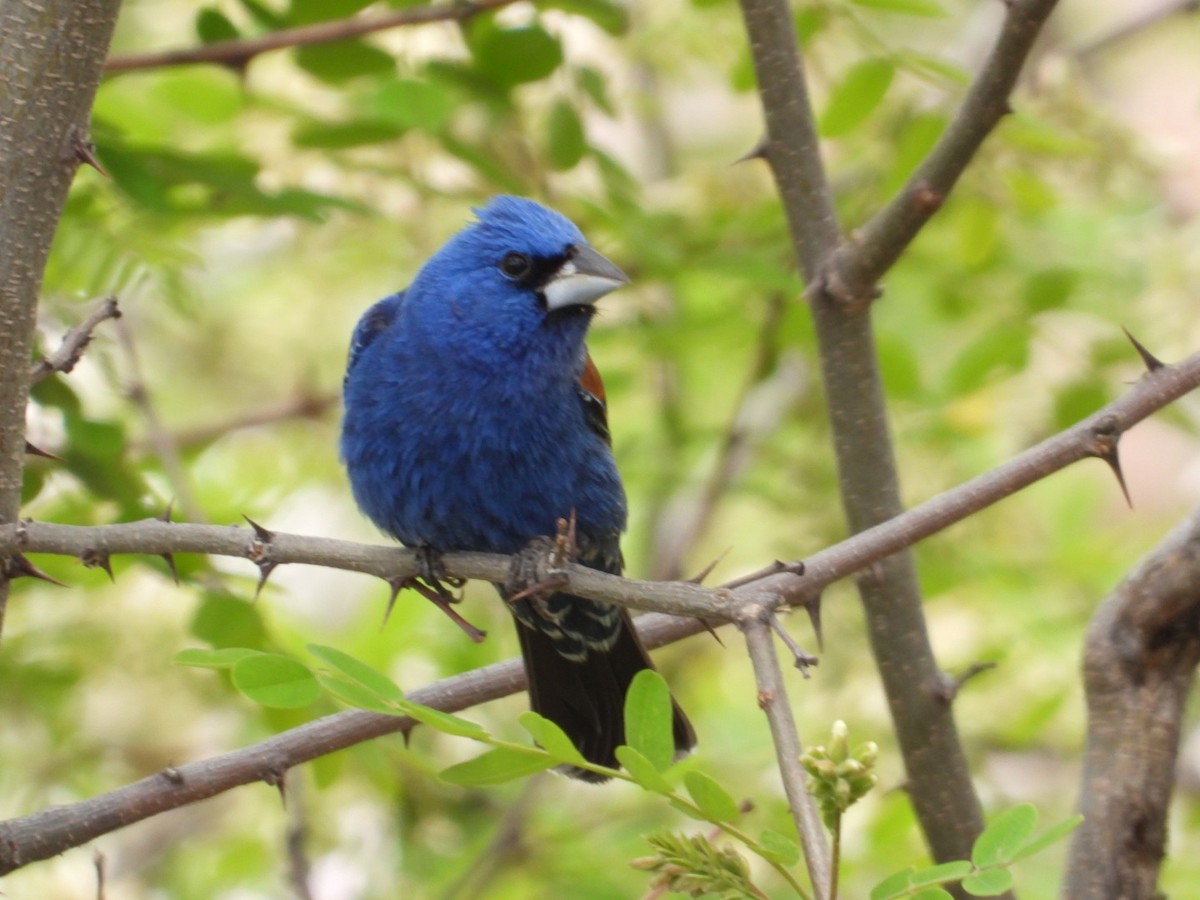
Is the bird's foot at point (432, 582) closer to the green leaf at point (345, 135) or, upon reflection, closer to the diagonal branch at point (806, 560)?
the diagonal branch at point (806, 560)

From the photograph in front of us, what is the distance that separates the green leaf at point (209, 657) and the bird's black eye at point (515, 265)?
1.89 meters

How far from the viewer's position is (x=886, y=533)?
275 cm

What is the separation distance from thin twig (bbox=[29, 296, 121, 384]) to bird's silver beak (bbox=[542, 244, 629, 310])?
1399mm

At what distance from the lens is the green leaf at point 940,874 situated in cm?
223

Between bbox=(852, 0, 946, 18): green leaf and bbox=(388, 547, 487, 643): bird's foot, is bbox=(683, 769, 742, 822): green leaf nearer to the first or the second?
bbox=(388, 547, 487, 643): bird's foot

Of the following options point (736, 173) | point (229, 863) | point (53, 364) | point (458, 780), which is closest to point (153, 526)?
point (53, 364)

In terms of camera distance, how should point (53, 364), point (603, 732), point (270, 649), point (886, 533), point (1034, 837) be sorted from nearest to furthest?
1. point (1034, 837)
2. point (886, 533)
3. point (53, 364)
4. point (270, 649)
5. point (603, 732)

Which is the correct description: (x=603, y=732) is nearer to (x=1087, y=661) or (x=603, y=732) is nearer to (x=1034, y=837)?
(x=1087, y=661)

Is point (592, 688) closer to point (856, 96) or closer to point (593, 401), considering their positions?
point (593, 401)

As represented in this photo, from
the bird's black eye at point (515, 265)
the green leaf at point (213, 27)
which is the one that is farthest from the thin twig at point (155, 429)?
the bird's black eye at point (515, 265)

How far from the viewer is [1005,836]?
2.39 meters

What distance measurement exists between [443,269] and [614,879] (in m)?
2.24

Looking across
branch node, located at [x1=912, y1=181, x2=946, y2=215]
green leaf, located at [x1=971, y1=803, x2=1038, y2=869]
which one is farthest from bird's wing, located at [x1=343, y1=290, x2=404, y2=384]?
green leaf, located at [x1=971, y1=803, x2=1038, y2=869]

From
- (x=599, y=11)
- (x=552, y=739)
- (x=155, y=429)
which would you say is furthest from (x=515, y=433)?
(x=552, y=739)
